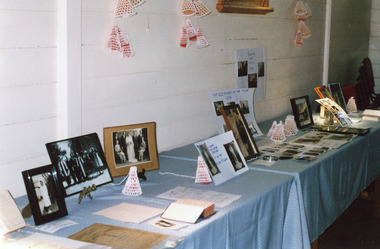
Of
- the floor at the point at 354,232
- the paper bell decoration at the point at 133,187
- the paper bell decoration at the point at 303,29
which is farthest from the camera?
the paper bell decoration at the point at 303,29

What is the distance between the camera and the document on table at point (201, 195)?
2.04 m

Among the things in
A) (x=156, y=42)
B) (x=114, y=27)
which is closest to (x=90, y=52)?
(x=114, y=27)

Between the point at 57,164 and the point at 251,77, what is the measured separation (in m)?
2.08

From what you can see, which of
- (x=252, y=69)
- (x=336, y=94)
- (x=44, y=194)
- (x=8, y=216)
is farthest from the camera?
(x=336, y=94)

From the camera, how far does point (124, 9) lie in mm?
2461

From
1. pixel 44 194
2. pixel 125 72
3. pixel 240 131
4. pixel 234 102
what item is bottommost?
Answer: pixel 44 194

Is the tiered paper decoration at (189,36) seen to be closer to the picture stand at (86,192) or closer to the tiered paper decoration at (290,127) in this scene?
the tiered paper decoration at (290,127)

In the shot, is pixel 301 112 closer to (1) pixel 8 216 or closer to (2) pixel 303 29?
(2) pixel 303 29

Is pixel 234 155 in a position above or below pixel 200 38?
below

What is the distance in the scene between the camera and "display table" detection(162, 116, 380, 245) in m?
2.53

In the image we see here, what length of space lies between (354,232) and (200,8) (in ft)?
6.56

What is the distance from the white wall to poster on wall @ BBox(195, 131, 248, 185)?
54 centimetres

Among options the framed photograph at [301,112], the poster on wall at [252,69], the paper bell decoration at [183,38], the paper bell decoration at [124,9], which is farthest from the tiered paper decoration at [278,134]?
the paper bell decoration at [124,9]

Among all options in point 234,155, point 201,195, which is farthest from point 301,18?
point 201,195
